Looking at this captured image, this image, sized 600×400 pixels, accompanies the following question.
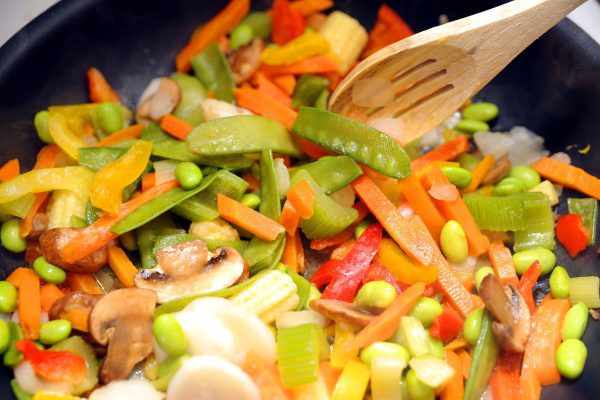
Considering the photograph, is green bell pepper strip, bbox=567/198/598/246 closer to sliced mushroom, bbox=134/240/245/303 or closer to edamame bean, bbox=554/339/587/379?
edamame bean, bbox=554/339/587/379

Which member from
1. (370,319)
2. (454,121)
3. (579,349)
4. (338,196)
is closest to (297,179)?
(338,196)

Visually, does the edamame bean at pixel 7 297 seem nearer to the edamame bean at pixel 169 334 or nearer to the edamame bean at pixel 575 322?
the edamame bean at pixel 169 334

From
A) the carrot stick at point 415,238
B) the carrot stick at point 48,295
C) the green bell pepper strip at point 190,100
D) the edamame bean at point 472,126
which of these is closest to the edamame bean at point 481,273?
the carrot stick at point 415,238

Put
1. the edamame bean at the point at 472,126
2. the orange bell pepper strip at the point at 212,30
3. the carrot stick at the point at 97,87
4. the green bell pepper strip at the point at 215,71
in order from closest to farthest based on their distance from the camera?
the edamame bean at the point at 472,126 → the carrot stick at the point at 97,87 → the green bell pepper strip at the point at 215,71 → the orange bell pepper strip at the point at 212,30

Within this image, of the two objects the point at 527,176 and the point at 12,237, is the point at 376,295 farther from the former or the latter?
the point at 12,237

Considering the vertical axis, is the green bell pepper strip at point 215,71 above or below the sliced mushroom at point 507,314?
above

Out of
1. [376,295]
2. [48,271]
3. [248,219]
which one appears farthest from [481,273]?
[48,271]

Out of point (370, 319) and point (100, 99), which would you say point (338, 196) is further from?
point (100, 99)
